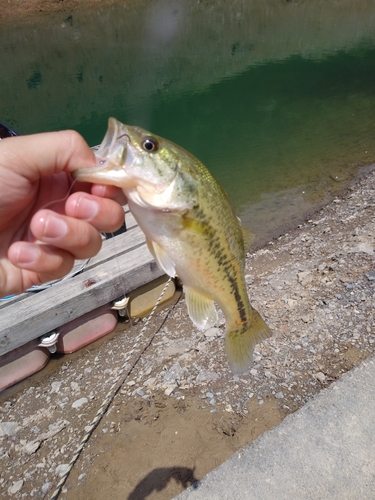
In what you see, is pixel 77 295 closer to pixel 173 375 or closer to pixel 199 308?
pixel 173 375

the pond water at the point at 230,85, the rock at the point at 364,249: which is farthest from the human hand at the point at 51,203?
the pond water at the point at 230,85

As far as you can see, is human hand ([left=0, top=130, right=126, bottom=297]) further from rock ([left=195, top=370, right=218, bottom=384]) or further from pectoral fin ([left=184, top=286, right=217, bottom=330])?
rock ([left=195, top=370, right=218, bottom=384])

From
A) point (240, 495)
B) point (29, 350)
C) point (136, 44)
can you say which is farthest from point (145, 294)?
point (136, 44)

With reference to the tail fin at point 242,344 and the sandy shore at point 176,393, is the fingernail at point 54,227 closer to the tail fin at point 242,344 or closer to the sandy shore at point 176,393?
the tail fin at point 242,344

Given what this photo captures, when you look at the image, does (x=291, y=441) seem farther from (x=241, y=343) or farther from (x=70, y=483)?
(x=70, y=483)

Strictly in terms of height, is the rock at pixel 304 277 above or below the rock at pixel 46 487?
below

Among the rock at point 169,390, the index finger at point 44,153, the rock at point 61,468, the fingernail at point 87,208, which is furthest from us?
the rock at point 169,390
